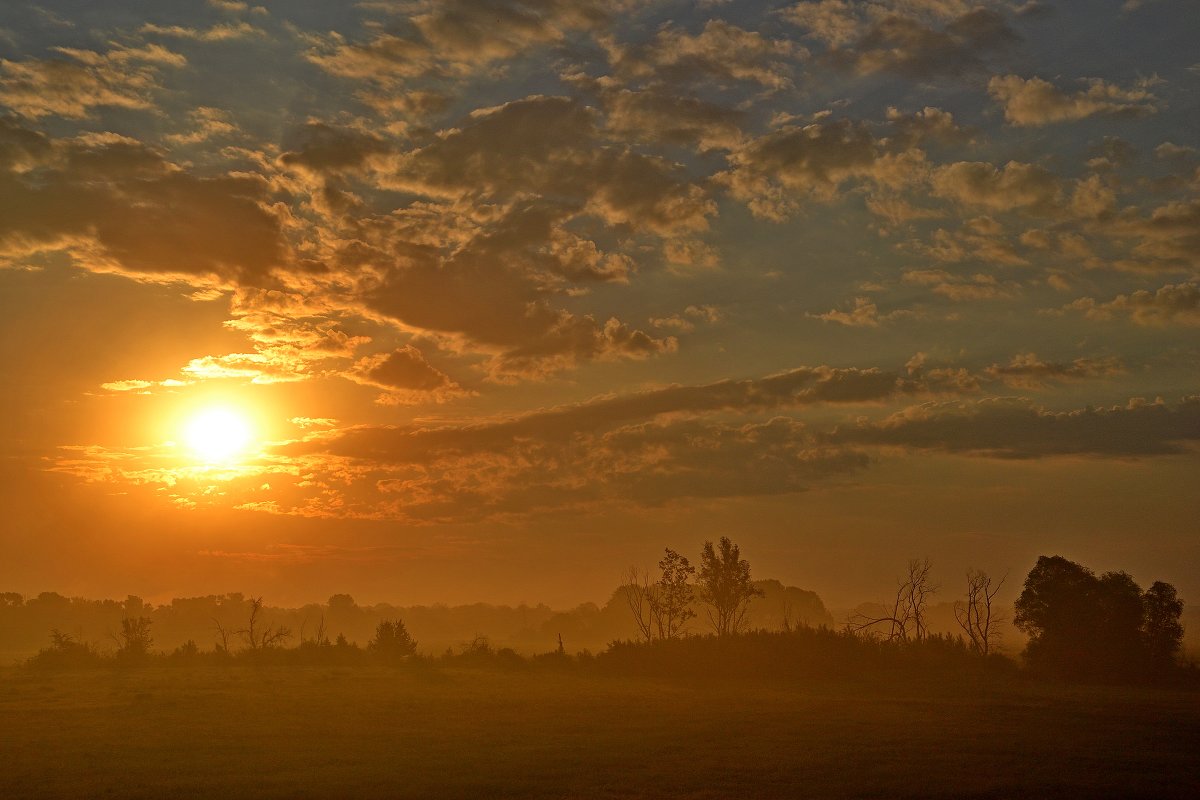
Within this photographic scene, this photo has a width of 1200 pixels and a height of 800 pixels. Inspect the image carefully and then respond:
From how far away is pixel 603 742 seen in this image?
1635 inches

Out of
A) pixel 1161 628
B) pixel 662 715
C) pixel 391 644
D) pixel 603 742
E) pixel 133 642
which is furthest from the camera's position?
pixel 391 644

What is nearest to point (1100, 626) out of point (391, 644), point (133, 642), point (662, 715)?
point (662, 715)

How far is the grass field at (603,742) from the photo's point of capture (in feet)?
103

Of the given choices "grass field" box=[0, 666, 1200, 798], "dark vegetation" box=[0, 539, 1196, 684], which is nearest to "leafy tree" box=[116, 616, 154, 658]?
"dark vegetation" box=[0, 539, 1196, 684]

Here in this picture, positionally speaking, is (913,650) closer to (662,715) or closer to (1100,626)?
(1100,626)

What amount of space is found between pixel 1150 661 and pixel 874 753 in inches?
1752

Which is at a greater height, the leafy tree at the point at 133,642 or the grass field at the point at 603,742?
the leafy tree at the point at 133,642

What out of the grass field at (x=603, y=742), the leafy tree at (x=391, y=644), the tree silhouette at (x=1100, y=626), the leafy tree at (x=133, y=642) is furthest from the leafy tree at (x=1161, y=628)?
the leafy tree at (x=133, y=642)

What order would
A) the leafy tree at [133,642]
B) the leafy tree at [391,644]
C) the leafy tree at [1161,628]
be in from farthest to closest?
the leafy tree at [391,644], the leafy tree at [133,642], the leafy tree at [1161,628]

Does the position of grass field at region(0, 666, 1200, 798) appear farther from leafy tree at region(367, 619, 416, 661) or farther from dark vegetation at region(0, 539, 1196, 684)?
leafy tree at region(367, 619, 416, 661)

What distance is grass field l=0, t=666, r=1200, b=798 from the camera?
31.5m

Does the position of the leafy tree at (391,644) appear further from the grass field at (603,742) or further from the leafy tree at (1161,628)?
the leafy tree at (1161,628)

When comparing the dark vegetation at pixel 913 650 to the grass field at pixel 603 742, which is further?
the dark vegetation at pixel 913 650

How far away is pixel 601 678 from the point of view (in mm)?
78688
